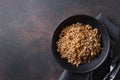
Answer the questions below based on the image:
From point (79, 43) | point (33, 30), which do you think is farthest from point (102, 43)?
point (33, 30)

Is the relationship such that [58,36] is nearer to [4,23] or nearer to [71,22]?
[71,22]

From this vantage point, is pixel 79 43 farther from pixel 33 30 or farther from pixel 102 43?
pixel 33 30

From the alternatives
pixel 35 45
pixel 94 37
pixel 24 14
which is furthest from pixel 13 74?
pixel 94 37

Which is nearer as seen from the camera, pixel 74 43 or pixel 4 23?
pixel 74 43
